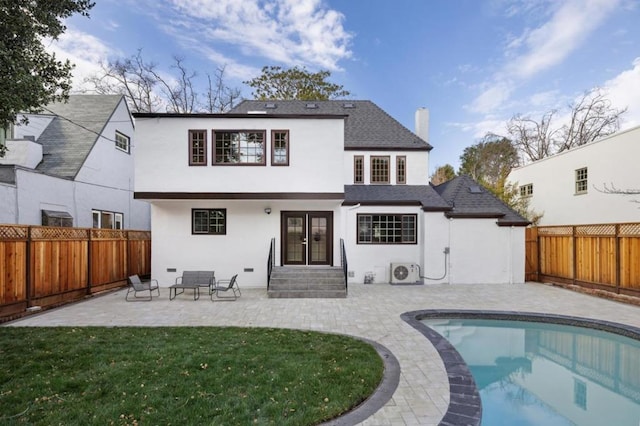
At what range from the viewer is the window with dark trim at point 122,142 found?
1578cm

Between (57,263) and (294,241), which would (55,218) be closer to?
(57,263)

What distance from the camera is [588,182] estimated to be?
1479 cm

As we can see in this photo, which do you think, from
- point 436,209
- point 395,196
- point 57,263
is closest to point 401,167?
point 395,196

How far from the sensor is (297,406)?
351 cm

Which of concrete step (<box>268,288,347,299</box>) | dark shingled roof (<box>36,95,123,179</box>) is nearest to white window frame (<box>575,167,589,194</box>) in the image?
concrete step (<box>268,288,347,299</box>)

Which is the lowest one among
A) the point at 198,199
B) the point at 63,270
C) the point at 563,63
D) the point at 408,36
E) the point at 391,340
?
the point at 391,340

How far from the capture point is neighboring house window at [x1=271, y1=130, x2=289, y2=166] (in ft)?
35.0

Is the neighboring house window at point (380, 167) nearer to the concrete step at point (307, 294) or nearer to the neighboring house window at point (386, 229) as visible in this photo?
the neighboring house window at point (386, 229)

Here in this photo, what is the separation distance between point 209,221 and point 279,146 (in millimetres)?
3880

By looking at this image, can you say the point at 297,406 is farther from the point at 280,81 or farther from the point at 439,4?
the point at 280,81

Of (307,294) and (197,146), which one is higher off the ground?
(197,146)

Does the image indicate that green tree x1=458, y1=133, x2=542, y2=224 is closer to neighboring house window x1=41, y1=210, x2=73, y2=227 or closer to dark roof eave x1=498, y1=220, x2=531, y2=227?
dark roof eave x1=498, y1=220, x2=531, y2=227

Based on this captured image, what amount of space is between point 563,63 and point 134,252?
71.6 feet

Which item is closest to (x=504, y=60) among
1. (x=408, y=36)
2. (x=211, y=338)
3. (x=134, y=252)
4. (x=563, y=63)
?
(x=563, y=63)
